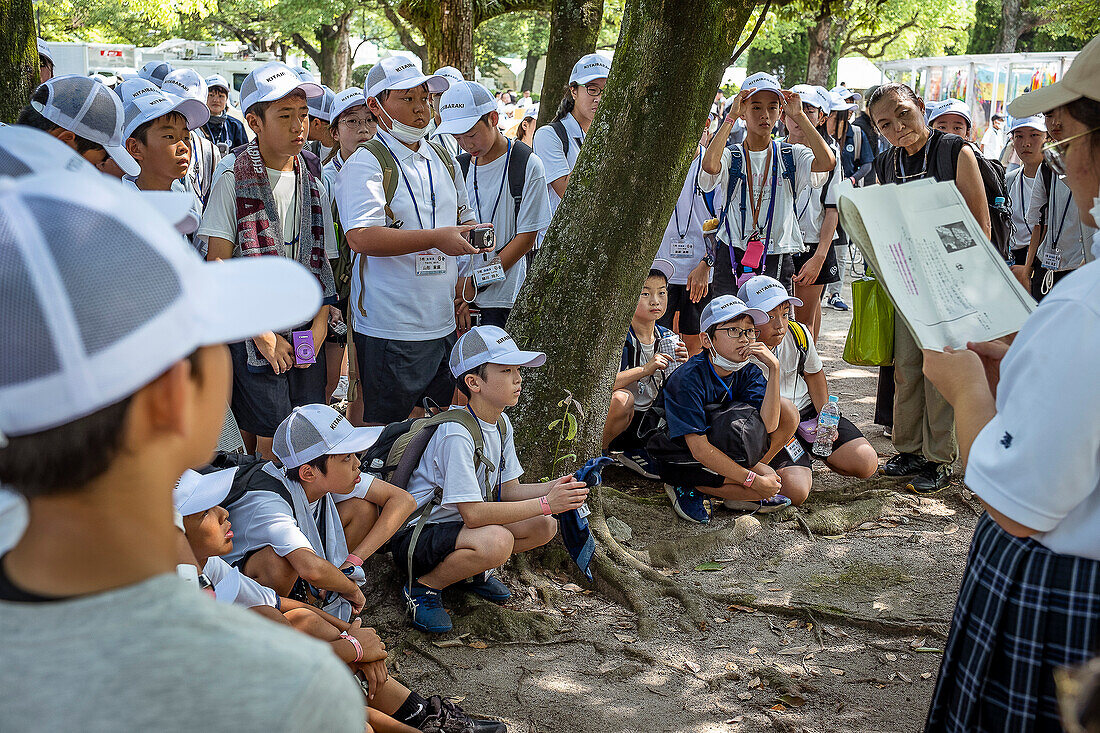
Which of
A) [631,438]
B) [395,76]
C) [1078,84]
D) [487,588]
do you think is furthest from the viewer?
[631,438]

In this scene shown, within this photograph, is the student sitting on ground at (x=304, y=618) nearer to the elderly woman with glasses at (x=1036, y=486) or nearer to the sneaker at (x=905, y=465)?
the elderly woman with glasses at (x=1036, y=486)

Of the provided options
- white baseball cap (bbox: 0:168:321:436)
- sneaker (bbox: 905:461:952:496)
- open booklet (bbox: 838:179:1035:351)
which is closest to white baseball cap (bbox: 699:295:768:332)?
sneaker (bbox: 905:461:952:496)

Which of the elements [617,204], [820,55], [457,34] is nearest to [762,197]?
[617,204]

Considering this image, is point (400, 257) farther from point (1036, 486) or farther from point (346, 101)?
point (1036, 486)

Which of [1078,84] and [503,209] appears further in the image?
[503,209]

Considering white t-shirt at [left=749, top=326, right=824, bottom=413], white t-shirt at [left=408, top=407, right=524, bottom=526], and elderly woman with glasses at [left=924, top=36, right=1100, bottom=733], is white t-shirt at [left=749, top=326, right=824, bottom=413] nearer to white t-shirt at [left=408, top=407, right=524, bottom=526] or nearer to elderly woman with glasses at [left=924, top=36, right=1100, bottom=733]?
white t-shirt at [left=408, top=407, right=524, bottom=526]

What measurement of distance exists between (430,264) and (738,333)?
1.65 m

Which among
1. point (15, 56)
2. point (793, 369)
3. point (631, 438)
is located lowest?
point (631, 438)

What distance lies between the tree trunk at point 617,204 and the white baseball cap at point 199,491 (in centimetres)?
156

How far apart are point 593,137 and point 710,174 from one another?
2.36 metres

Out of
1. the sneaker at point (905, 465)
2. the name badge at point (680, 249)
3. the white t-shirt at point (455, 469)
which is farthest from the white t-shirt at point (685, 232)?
the white t-shirt at point (455, 469)

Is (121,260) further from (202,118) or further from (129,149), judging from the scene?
(202,118)

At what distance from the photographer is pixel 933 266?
2135 millimetres

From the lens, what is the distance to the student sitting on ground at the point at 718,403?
4922 millimetres
